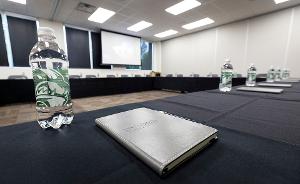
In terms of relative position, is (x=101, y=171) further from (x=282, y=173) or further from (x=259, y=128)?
(x=259, y=128)

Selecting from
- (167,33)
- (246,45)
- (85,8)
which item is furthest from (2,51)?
(246,45)

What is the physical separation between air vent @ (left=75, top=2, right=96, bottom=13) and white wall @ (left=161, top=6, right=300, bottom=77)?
434cm

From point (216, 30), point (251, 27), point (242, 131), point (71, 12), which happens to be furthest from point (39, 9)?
point (251, 27)

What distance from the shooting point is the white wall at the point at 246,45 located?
4160 millimetres

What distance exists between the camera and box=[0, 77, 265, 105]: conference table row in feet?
11.4

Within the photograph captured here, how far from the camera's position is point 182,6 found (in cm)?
399

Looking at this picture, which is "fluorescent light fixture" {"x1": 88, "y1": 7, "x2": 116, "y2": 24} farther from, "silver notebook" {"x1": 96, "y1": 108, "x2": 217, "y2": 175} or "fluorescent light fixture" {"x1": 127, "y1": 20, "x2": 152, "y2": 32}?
"silver notebook" {"x1": 96, "y1": 108, "x2": 217, "y2": 175}

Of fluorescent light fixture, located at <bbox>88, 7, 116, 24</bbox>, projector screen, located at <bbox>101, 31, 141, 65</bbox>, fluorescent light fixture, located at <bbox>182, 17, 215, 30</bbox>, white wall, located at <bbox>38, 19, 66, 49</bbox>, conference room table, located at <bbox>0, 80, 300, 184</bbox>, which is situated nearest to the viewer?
conference room table, located at <bbox>0, 80, 300, 184</bbox>

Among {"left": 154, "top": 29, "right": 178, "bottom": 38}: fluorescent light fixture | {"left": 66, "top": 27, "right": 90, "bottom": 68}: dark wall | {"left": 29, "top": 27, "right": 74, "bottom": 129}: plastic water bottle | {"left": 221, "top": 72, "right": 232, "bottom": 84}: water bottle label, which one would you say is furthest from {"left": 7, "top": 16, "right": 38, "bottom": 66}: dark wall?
{"left": 221, "top": 72, "right": 232, "bottom": 84}: water bottle label

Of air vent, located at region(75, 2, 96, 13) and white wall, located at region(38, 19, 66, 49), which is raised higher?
air vent, located at region(75, 2, 96, 13)

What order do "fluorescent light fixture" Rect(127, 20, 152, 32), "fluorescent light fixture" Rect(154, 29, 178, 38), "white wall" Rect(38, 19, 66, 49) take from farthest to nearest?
1. "fluorescent light fixture" Rect(154, 29, 178, 38)
2. "fluorescent light fixture" Rect(127, 20, 152, 32)
3. "white wall" Rect(38, 19, 66, 49)

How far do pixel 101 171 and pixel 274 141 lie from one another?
368 mm

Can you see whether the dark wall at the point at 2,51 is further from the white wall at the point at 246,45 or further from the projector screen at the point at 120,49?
the white wall at the point at 246,45

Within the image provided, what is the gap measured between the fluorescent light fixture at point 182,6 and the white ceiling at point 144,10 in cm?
15
